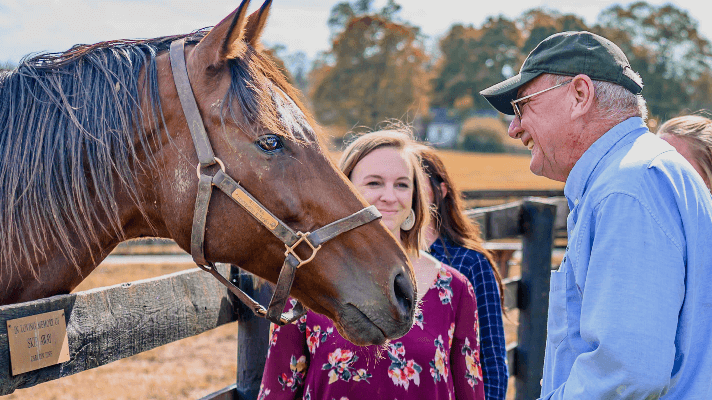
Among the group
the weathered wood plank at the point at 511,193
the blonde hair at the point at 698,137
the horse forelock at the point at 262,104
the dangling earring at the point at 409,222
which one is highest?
the horse forelock at the point at 262,104

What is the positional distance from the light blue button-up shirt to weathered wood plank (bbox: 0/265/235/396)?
4.27ft

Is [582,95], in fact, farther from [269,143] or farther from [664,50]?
[664,50]

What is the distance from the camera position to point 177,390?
4.82m

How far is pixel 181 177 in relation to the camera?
1.76m

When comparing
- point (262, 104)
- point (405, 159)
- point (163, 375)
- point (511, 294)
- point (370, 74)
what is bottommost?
point (163, 375)

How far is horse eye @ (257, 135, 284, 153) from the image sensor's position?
1.74 m

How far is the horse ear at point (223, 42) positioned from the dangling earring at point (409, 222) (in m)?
1.12

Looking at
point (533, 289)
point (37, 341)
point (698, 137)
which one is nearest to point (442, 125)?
point (533, 289)

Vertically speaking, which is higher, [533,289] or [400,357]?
[400,357]

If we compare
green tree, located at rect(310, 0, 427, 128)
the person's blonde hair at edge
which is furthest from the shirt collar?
green tree, located at rect(310, 0, 427, 128)

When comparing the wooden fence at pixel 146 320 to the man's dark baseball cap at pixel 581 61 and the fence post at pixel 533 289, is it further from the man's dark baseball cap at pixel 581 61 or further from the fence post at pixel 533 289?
the fence post at pixel 533 289

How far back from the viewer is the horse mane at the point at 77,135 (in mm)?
1653

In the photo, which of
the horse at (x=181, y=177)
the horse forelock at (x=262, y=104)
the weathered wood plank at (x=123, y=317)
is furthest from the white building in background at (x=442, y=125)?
the horse at (x=181, y=177)

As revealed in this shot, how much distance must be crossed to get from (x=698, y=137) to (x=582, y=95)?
1.80 meters
